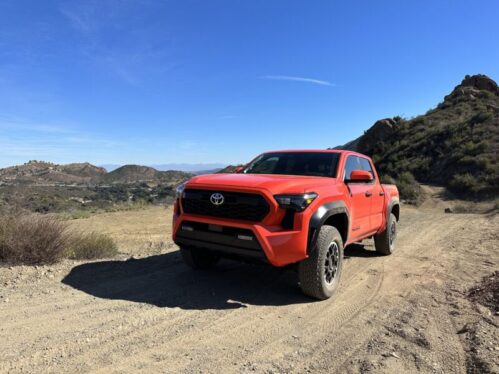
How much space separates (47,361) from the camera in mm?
3293

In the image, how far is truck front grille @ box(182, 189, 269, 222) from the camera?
475cm

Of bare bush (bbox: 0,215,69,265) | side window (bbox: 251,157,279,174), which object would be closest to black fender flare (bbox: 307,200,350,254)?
side window (bbox: 251,157,279,174)

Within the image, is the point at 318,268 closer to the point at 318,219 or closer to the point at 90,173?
the point at 318,219

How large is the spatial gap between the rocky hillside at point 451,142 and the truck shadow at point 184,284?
21.2 metres

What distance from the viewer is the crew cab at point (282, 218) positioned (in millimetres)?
4688

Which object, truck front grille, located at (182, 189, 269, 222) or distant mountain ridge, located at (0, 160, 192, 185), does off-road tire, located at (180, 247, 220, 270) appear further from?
distant mountain ridge, located at (0, 160, 192, 185)

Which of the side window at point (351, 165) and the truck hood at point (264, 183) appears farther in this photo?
the side window at point (351, 165)

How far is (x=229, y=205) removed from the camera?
495cm

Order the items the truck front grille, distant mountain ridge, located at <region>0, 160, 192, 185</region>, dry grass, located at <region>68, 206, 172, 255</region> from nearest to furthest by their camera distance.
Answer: the truck front grille
dry grass, located at <region>68, 206, 172, 255</region>
distant mountain ridge, located at <region>0, 160, 192, 185</region>

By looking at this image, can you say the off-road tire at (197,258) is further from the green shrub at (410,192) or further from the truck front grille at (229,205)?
the green shrub at (410,192)

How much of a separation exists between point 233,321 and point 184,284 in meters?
1.47

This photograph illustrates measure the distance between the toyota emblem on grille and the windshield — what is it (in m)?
1.52

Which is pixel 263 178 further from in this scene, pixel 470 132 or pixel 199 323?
pixel 470 132

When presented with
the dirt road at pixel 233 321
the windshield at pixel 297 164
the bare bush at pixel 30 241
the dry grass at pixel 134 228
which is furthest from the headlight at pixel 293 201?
the dry grass at pixel 134 228
